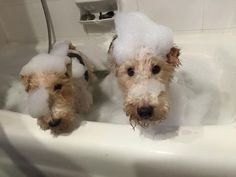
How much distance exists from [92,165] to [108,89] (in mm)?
448

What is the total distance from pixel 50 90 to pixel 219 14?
75cm

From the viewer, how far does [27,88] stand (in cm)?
85

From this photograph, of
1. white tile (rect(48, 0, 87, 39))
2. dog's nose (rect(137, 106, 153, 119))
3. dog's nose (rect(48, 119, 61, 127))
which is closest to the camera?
dog's nose (rect(137, 106, 153, 119))

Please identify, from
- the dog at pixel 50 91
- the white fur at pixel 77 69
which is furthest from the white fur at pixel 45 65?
the white fur at pixel 77 69

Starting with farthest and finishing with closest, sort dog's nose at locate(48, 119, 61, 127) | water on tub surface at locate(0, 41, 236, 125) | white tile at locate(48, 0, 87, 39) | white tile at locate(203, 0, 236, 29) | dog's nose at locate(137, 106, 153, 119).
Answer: white tile at locate(48, 0, 87, 39) < white tile at locate(203, 0, 236, 29) < water on tub surface at locate(0, 41, 236, 125) < dog's nose at locate(48, 119, 61, 127) < dog's nose at locate(137, 106, 153, 119)

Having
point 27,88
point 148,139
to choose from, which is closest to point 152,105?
point 148,139

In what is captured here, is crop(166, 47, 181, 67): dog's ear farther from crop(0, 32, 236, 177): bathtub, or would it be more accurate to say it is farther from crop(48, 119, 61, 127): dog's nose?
crop(48, 119, 61, 127): dog's nose

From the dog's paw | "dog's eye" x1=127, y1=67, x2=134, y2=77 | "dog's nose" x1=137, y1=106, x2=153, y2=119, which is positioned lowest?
the dog's paw

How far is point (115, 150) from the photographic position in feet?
2.53

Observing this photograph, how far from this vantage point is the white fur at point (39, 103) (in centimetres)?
78

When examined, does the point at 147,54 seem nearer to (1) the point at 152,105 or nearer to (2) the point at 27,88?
(1) the point at 152,105

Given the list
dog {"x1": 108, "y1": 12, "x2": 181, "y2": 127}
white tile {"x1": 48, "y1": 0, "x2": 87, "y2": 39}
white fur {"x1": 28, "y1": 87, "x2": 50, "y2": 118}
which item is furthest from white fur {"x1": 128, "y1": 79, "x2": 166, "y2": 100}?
white tile {"x1": 48, "y1": 0, "x2": 87, "y2": 39}

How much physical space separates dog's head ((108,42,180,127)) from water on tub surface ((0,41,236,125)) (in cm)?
18

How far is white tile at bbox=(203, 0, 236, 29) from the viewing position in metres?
1.15
